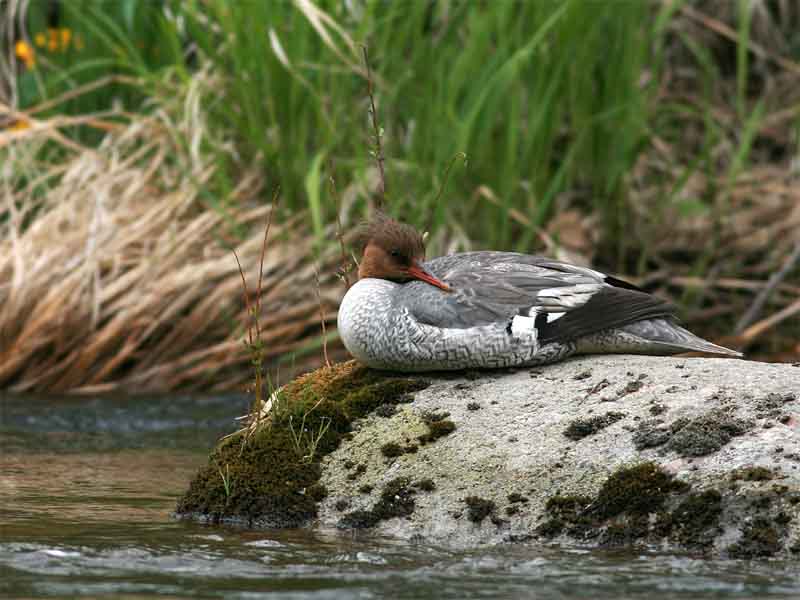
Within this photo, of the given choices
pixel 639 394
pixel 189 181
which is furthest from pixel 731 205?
→ pixel 639 394

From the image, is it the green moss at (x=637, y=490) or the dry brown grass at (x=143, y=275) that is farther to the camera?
the dry brown grass at (x=143, y=275)

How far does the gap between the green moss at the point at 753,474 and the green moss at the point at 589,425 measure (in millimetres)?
482

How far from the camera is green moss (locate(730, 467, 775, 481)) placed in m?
3.84

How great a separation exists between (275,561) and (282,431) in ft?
2.74

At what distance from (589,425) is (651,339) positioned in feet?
2.24

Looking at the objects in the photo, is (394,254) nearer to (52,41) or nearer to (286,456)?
(286,456)

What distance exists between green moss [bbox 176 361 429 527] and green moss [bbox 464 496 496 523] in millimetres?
545

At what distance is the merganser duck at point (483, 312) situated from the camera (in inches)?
177

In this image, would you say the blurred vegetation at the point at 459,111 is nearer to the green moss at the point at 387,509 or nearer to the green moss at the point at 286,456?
the green moss at the point at 286,456

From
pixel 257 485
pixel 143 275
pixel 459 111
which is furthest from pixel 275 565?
pixel 459 111

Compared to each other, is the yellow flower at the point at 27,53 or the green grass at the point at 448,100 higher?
the yellow flower at the point at 27,53

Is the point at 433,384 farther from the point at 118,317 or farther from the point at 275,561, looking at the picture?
the point at 118,317

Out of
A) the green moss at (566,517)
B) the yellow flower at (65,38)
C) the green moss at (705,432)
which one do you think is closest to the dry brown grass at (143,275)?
the yellow flower at (65,38)

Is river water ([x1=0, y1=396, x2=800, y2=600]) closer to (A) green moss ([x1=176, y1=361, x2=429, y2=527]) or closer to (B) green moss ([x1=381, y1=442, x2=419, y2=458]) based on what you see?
(A) green moss ([x1=176, y1=361, x2=429, y2=527])
